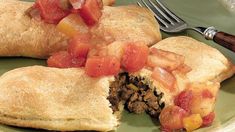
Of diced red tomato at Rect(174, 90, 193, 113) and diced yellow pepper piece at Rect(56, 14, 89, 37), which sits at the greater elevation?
diced yellow pepper piece at Rect(56, 14, 89, 37)

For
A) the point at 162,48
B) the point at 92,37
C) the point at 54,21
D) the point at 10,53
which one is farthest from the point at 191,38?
the point at 10,53

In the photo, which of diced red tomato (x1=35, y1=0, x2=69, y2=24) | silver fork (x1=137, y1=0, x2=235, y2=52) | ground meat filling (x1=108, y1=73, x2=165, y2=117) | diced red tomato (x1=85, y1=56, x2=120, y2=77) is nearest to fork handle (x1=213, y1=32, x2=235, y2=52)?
silver fork (x1=137, y1=0, x2=235, y2=52)

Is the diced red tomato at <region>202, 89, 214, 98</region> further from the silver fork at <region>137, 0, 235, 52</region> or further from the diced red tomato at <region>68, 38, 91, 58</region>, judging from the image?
the diced red tomato at <region>68, 38, 91, 58</region>

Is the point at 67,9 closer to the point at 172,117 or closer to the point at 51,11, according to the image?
the point at 51,11

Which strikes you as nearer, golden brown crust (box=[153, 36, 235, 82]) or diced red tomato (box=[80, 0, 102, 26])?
golden brown crust (box=[153, 36, 235, 82])

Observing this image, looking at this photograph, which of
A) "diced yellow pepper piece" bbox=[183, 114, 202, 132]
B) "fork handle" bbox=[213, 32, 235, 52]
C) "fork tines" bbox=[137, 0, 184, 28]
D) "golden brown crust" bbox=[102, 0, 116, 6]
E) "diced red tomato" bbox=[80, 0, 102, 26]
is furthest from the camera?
"golden brown crust" bbox=[102, 0, 116, 6]

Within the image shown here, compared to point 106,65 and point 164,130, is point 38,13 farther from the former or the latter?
point 164,130
